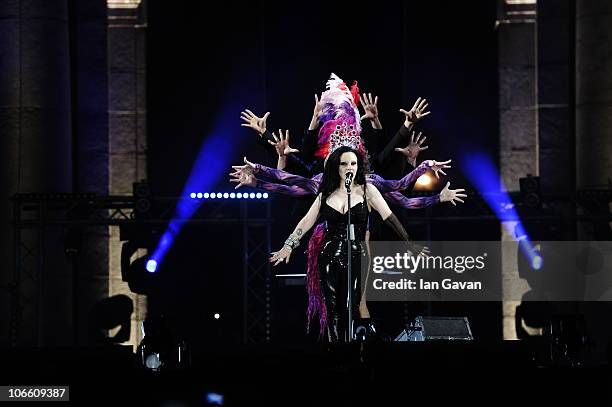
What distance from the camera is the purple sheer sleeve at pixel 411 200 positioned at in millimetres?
10773

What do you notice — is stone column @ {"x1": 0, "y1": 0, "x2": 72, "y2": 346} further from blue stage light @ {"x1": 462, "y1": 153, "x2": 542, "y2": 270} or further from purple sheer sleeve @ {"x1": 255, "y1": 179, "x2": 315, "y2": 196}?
blue stage light @ {"x1": 462, "y1": 153, "x2": 542, "y2": 270}

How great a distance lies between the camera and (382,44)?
1273 cm

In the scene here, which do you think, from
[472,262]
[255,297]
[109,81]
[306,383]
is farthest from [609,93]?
[306,383]

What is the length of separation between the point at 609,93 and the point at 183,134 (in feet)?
16.0

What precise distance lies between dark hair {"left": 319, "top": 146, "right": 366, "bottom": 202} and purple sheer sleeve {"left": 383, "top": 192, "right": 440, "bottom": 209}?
926 millimetres

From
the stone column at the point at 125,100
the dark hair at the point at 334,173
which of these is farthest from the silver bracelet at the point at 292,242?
the stone column at the point at 125,100

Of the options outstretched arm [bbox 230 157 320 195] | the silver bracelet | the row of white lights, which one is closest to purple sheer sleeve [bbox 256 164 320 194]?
outstretched arm [bbox 230 157 320 195]

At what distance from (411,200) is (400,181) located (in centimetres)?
23

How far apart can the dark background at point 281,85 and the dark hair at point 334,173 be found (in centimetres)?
260

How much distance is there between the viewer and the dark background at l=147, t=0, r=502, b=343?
1263cm

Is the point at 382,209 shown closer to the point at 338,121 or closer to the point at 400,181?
the point at 400,181

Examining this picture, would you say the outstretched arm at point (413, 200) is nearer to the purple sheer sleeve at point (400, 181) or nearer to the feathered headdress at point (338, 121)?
the purple sheer sleeve at point (400, 181)

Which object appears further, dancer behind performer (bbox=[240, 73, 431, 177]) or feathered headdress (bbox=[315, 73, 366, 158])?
dancer behind performer (bbox=[240, 73, 431, 177])

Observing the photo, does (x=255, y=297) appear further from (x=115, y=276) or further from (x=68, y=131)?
(x=68, y=131)
